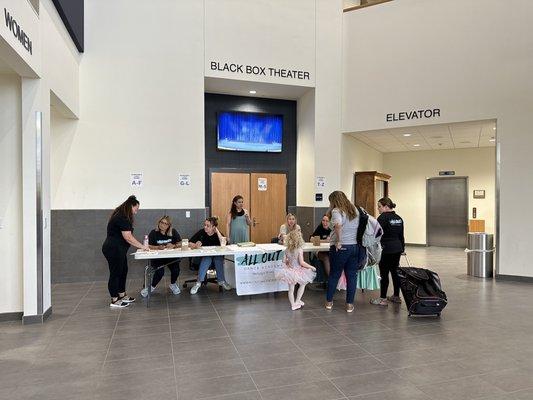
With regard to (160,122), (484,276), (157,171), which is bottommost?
(484,276)

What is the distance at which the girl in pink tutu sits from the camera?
4961 millimetres

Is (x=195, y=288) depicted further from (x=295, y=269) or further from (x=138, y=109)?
(x=138, y=109)

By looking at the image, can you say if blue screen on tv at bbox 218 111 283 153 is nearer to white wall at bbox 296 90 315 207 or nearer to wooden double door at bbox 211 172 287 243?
white wall at bbox 296 90 315 207

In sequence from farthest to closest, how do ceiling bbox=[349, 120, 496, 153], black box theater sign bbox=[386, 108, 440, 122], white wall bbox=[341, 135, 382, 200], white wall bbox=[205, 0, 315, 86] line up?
white wall bbox=[341, 135, 382, 200], ceiling bbox=[349, 120, 496, 153], black box theater sign bbox=[386, 108, 440, 122], white wall bbox=[205, 0, 315, 86]

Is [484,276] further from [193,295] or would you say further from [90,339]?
[90,339]

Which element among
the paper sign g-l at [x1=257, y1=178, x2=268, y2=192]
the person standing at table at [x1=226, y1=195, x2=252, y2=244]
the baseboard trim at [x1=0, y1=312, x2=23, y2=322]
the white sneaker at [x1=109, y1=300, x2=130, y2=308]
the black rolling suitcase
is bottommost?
the white sneaker at [x1=109, y1=300, x2=130, y2=308]

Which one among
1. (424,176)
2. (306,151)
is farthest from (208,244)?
(424,176)

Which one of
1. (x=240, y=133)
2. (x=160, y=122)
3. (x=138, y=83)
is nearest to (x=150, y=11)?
(x=138, y=83)

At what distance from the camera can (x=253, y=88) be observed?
8.03 m

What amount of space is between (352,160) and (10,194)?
6713mm

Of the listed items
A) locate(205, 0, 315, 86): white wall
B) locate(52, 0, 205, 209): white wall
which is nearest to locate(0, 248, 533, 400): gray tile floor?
locate(52, 0, 205, 209): white wall

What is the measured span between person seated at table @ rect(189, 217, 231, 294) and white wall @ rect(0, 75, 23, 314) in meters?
2.15

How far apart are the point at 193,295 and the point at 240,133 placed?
394 cm

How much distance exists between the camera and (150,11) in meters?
7.07
